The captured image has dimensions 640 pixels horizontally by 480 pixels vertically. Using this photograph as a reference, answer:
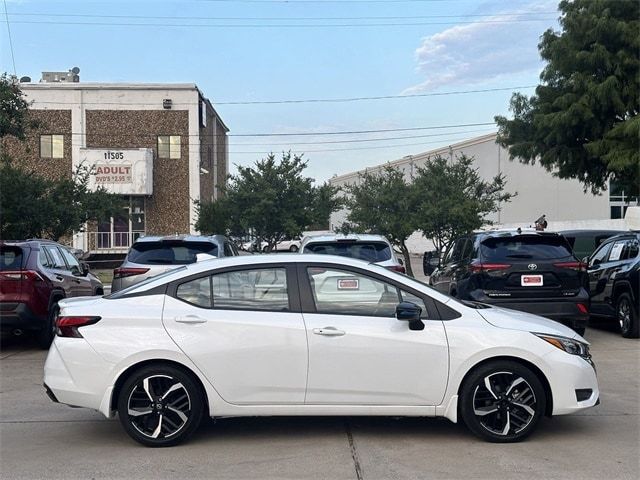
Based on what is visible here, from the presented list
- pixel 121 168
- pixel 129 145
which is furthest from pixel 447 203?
pixel 129 145

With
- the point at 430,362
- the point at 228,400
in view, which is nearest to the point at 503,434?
the point at 430,362

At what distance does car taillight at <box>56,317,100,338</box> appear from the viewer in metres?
5.75

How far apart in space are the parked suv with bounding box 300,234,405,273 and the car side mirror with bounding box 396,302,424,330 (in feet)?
16.1

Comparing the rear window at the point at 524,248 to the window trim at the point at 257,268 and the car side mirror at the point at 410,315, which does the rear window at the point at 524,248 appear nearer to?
the car side mirror at the point at 410,315

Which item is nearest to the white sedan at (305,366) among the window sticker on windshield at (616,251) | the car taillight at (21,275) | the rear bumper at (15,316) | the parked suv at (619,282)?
the rear bumper at (15,316)

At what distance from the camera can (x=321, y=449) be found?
564cm

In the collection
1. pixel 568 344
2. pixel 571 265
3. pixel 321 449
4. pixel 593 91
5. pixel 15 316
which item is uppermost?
pixel 593 91

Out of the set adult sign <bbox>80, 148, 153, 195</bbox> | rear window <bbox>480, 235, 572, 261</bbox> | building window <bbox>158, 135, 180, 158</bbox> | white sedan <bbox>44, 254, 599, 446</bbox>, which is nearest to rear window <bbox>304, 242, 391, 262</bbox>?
rear window <bbox>480, 235, 572, 261</bbox>

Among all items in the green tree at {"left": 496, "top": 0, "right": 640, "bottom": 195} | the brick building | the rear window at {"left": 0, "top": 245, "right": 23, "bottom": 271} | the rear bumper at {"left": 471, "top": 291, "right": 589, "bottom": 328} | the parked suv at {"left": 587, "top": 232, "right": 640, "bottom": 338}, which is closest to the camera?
the rear bumper at {"left": 471, "top": 291, "right": 589, "bottom": 328}

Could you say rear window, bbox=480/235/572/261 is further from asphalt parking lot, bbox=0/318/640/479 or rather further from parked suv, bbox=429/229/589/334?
asphalt parking lot, bbox=0/318/640/479

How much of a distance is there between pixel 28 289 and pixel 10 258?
0.54 metres

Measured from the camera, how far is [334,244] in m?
10.8

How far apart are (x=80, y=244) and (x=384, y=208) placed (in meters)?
20.0

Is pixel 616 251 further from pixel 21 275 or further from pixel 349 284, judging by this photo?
pixel 21 275
